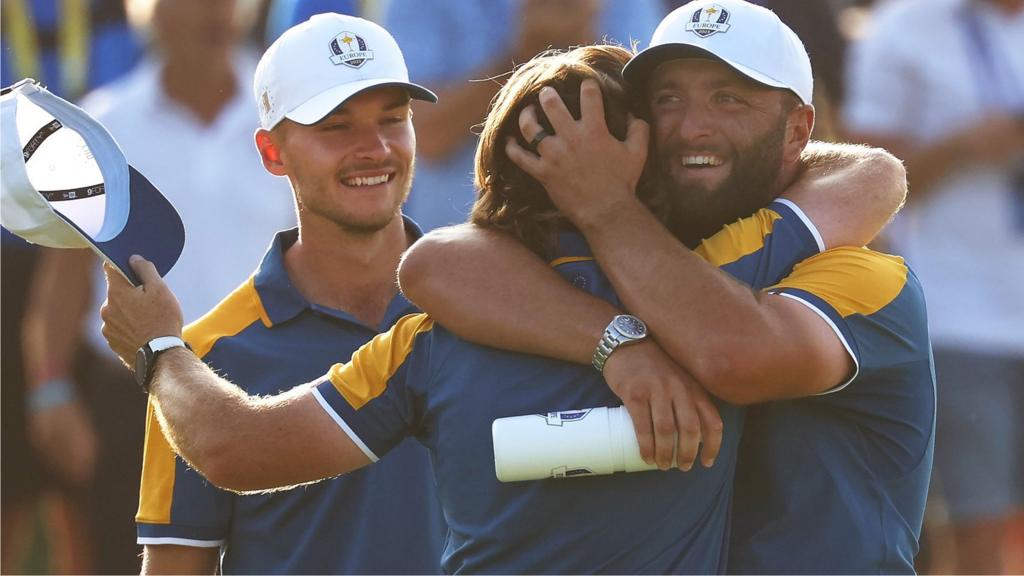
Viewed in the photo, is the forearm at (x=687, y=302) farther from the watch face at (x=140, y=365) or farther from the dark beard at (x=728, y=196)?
the watch face at (x=140, y=365)

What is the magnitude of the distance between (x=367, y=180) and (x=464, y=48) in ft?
6.62

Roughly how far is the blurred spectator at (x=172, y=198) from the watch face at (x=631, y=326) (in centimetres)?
342

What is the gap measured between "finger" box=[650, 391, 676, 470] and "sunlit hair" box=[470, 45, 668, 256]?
375 mm

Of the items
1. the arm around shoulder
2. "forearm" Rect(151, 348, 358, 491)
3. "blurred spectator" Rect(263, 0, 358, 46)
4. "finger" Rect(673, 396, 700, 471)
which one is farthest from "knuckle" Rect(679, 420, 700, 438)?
"blurred spectator" Rect(263, 0, 358, 46)

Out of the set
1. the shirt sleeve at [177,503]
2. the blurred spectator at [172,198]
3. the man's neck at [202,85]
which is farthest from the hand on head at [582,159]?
the man's neck at [202,85]

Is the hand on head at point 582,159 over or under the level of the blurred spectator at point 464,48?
over

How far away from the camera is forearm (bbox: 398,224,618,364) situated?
2.58 metres

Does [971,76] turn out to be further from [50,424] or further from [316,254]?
[50,424]

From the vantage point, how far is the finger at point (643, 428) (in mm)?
2494

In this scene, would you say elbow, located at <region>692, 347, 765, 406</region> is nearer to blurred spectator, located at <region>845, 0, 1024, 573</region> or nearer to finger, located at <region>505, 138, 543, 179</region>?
finger, located at <region>505, 138, 543, 179</region>

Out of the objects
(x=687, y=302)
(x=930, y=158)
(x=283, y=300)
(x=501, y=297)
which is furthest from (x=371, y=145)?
(x=930, y=158)

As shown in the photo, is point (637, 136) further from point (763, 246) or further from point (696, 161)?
point (763, 246)

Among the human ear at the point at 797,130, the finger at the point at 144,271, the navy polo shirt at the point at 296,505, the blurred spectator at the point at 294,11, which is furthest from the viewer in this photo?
the blurred spectator at the point at 294,11

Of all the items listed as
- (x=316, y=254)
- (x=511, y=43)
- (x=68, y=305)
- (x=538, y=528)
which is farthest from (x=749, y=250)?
(x=68, y=305)
